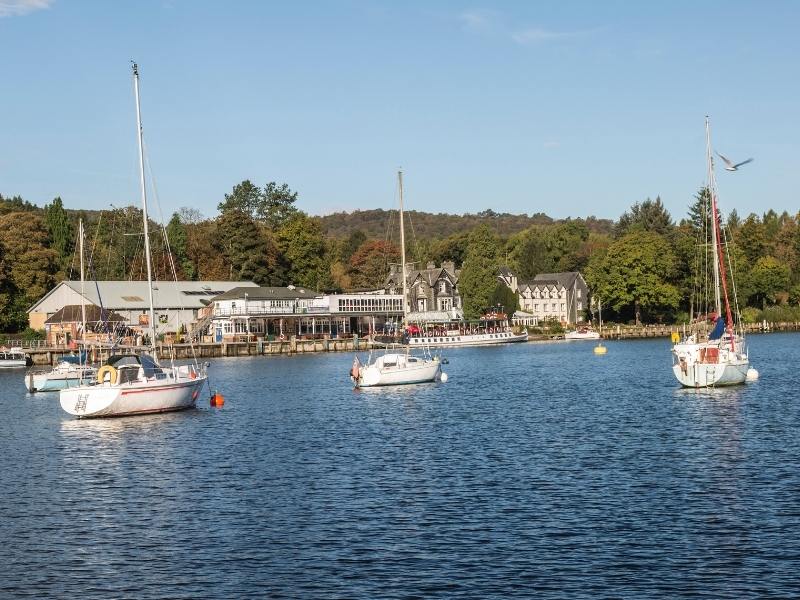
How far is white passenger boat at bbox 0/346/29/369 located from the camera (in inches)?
4619

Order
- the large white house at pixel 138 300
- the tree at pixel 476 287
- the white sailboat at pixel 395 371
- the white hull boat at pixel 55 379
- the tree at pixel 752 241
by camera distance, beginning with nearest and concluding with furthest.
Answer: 1. the white sailboat at pixel 395 371
2. the white hull boat at pixel 55 379
3. the large white house at pixel 138 300
4. the tree at pixel 476 287
5. the tree at pixel 752 241

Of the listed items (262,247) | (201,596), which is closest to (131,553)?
(201,596)

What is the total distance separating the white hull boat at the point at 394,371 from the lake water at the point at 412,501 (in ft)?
38.4

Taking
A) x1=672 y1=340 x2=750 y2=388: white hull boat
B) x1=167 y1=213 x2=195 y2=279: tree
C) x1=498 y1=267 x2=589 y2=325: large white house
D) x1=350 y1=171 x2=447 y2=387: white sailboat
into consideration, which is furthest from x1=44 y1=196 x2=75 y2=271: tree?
x1=672 y1=340 x2=750 y2=388: white hull boat

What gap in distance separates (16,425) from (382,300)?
105 meters

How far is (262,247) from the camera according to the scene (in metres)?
171

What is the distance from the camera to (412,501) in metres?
31.7

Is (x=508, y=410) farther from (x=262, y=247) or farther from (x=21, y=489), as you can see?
(x=262, y=247)

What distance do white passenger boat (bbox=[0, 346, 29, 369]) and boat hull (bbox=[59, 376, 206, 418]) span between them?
66395 millimetres

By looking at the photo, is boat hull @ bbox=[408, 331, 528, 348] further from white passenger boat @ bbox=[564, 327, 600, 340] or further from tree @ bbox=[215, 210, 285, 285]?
tree @ bbox=[215, 210, 285, 285]

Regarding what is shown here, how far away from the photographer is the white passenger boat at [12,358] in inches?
4619

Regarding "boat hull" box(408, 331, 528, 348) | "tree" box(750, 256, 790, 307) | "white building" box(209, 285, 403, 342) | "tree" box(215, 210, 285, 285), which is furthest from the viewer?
"tree" box(750, 256, 790, 307)

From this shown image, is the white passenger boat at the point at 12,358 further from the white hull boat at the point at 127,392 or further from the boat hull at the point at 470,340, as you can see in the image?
the white hull boat at the point at 127,392

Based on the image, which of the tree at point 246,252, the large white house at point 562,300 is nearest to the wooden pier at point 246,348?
the tree at point 246,252
